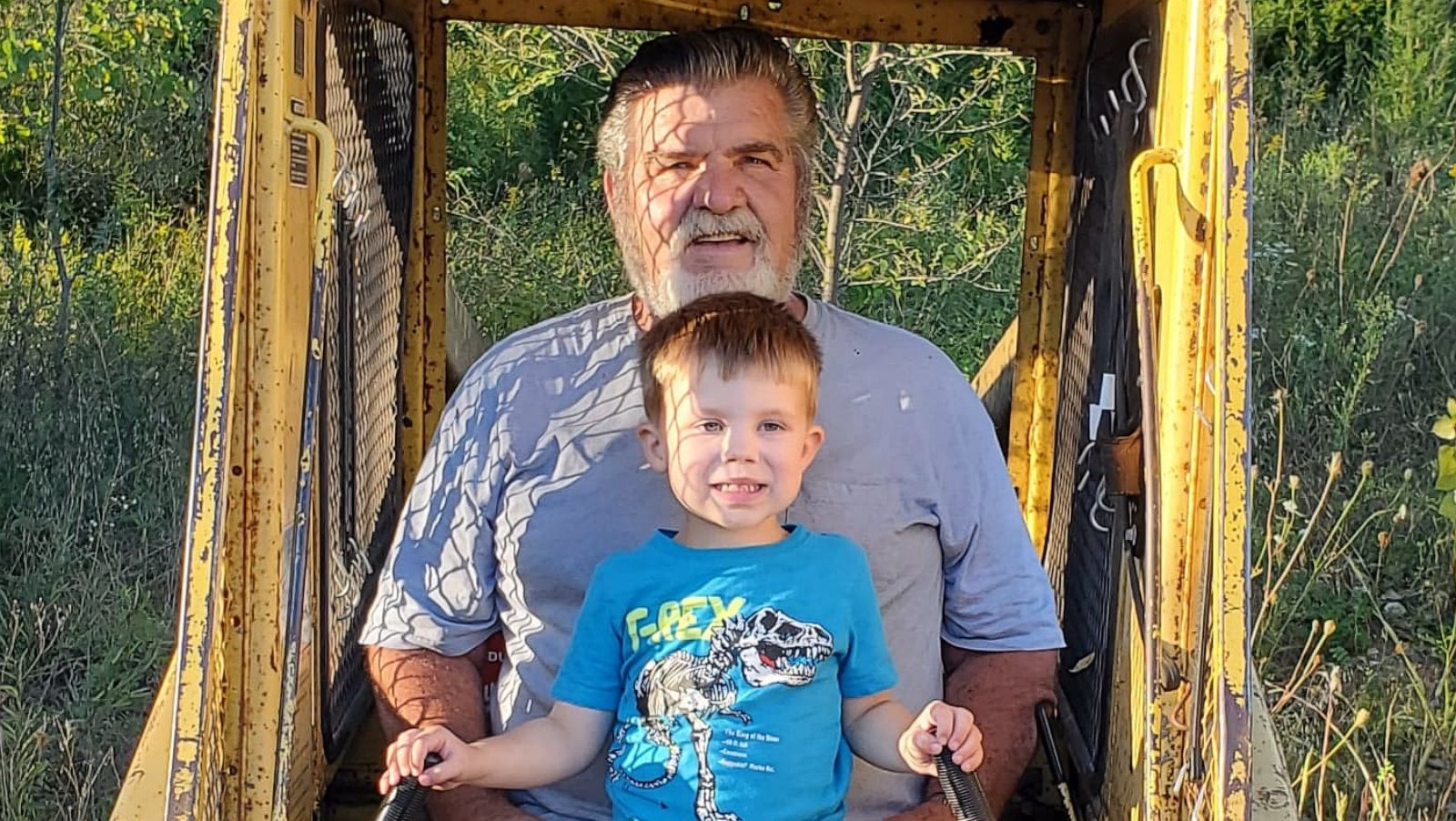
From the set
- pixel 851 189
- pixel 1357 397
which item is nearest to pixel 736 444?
pixel 1357 397

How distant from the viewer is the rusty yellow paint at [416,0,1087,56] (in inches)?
125

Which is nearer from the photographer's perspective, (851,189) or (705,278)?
(705,278)

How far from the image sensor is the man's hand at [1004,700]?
2525mm

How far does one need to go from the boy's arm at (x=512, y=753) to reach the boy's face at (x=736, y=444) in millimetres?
356

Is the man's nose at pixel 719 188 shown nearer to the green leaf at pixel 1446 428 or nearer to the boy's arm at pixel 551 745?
the boy's arm at pixel 551 745

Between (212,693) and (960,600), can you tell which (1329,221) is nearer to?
(960,600)

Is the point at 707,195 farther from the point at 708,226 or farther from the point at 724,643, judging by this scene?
the point at 724,643

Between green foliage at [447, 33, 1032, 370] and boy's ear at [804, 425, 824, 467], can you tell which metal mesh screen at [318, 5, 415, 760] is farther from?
green foliage at [447, 33, 1032, 370]

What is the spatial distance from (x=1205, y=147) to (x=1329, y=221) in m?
5.09

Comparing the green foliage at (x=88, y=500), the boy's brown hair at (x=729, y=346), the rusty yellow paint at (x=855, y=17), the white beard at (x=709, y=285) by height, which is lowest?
the green foliage at (x=88, y=500)

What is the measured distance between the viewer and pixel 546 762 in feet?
7.41

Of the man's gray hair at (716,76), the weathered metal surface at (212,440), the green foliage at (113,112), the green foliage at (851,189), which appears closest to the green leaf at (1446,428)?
the man's gray hair at (716,76)

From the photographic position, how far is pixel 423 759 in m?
2.08

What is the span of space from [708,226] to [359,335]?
68 cm
